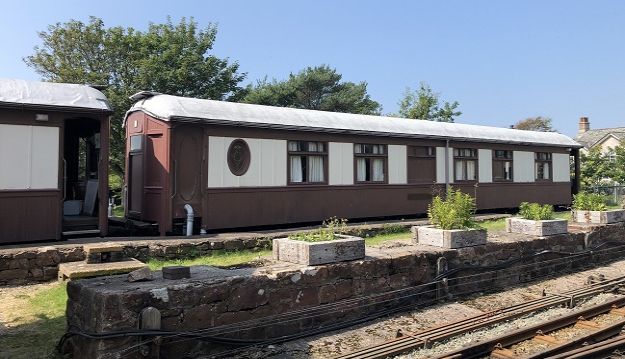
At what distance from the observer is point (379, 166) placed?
14422mm

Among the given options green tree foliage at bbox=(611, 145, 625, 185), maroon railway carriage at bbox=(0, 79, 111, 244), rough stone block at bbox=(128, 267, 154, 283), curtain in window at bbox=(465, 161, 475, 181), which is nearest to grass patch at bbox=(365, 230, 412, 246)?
curtain in window at bbox=(465, 161, 475, 181)

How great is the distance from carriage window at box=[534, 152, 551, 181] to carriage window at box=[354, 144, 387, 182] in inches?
316

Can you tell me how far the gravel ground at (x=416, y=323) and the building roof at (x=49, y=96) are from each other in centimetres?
657

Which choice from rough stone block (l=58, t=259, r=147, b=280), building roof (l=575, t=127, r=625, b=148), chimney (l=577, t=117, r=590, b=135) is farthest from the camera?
chimney (l=577, t=117, r=590, b=135)

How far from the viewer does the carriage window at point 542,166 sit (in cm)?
1912

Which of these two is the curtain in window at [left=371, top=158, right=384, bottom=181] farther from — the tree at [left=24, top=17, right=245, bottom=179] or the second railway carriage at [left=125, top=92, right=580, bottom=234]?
the tree at [left=24, top=17, right=245, bottom=179]

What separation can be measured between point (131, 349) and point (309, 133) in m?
8.94

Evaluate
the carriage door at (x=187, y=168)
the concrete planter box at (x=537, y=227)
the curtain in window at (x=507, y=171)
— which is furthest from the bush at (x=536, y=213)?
the curtain in window at (x=507, y=171)

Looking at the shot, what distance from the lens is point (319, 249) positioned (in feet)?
20.8

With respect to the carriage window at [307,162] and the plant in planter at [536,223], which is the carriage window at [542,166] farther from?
the carriage window at [307,162]

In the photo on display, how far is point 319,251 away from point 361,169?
7.92 metres

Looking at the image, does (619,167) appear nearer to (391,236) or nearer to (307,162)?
(391,236)

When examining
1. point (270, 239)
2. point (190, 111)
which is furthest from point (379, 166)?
point (190, 111)

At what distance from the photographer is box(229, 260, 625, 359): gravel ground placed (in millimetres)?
5375
